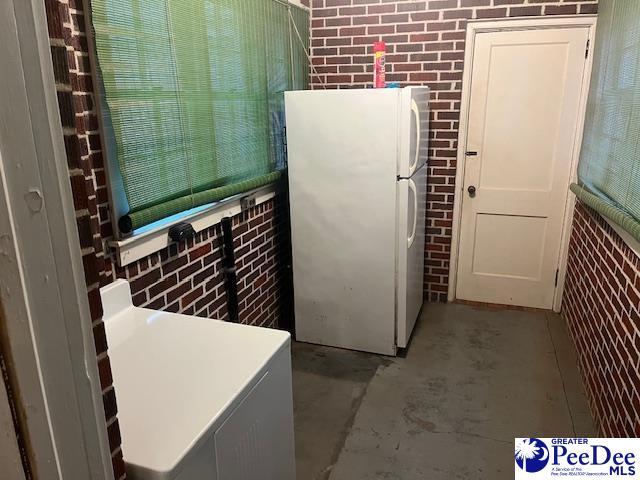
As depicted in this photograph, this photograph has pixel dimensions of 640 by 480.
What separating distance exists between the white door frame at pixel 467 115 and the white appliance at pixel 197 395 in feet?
8.08

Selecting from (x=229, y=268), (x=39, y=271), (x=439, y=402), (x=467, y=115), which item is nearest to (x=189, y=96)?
(x=229, y=268)

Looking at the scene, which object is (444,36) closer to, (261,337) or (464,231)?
(464,231)

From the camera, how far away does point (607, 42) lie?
8.57 ft

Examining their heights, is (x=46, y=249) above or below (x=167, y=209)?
above

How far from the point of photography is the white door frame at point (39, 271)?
0.51m

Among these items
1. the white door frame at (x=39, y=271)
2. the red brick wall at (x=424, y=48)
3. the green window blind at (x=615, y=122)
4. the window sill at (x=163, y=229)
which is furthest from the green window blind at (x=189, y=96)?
the green window blind at (x=615, y=122)

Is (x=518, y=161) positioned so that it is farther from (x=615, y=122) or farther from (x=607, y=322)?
(x=607, y=322)

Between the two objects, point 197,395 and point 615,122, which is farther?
point 615,122

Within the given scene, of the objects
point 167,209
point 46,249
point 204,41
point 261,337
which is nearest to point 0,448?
point 46,249

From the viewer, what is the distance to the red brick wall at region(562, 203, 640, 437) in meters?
1.85

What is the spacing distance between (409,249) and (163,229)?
1524mm

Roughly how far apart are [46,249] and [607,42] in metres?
3.00

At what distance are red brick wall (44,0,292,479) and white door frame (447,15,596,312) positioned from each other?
1.32 m

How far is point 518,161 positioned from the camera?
135 inches
